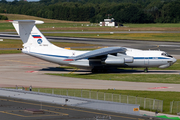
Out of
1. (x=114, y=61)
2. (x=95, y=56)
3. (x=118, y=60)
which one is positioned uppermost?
(x=95, y=56)

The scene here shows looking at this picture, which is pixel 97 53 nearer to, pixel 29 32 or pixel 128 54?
pixel 128 54

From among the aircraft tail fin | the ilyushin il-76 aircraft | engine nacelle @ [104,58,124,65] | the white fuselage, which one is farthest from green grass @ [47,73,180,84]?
the aircraft tail fin

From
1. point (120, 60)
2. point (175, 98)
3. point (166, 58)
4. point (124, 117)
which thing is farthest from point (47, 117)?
point (166, 58)

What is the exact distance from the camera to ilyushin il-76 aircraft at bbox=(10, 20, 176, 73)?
48.3 m

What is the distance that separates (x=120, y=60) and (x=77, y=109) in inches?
953

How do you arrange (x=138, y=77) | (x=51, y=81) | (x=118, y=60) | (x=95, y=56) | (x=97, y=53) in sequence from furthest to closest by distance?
(x=118, y=60) → (x=95, y=56) → (x=97, y=53) → (x=138, y=77) → (x=51, y=81)

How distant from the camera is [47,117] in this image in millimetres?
21656

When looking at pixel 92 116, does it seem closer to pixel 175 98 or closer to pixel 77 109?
pixel 77 109

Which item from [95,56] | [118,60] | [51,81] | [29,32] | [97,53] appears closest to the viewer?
[51,81]

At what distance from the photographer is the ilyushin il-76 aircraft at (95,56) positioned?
48.3 meters

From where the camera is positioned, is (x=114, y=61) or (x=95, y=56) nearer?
Result: (x=95, y=56)

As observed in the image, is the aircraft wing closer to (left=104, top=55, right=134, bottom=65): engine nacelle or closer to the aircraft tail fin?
(left=104, top=55, right=134, bottom=65): engine nacelle

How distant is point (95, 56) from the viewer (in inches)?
1874

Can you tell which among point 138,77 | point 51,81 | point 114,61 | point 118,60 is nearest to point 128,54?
point 118,60
